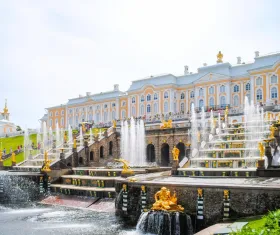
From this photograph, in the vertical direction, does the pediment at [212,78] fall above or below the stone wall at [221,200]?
above

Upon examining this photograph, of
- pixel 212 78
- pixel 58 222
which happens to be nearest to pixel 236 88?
pixel 212 78

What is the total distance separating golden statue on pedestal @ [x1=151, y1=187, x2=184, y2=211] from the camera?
1332 cm

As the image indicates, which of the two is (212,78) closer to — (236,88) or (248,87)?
(236,88)

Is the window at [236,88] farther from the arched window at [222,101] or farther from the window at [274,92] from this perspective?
the window at [274,92]

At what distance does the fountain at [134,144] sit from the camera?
35062 mm

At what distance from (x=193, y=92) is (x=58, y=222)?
51.2 metres

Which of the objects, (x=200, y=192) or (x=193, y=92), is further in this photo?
(x=193, y=92)

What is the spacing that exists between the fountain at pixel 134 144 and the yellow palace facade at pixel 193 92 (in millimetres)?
22178

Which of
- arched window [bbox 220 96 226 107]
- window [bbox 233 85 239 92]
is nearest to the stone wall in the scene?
arched window [bbox 220 96 226 107]

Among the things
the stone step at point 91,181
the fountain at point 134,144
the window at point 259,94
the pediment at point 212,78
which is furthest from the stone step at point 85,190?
the pediment at point 212,78

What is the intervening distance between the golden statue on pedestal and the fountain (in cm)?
2065

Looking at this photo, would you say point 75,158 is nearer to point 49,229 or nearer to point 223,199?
point 49,229

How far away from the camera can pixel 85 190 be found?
21.2m

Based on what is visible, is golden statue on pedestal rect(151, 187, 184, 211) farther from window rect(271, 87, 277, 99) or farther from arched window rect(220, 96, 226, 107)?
arched window rect(220, 96, 226, 107)
